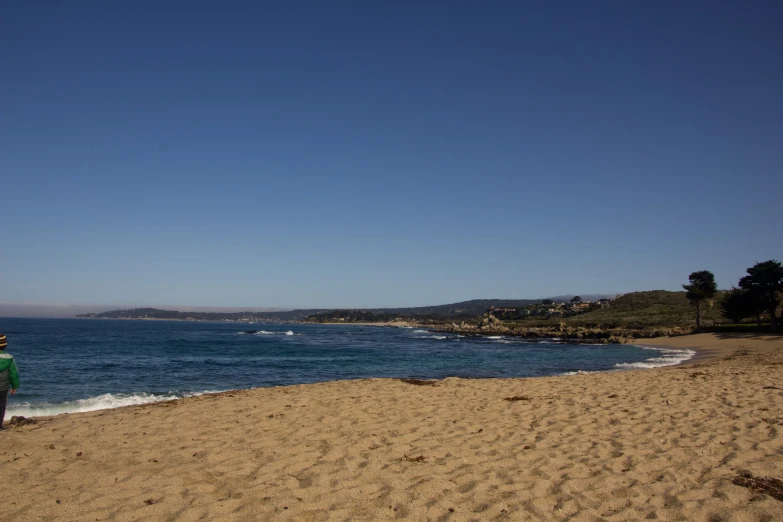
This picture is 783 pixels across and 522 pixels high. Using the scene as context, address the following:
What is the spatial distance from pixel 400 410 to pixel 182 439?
4.24 metres

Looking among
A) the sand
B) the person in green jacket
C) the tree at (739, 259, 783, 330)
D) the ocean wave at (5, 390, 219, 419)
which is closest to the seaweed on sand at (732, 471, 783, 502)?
the sand

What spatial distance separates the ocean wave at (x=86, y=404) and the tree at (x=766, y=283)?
49463mm

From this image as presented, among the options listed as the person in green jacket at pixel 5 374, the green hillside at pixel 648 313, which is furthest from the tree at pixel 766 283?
the person in green jacket at pixel 5 374

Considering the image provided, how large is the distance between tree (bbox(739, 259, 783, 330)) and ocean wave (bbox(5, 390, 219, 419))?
49.5m

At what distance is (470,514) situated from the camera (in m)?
4.95

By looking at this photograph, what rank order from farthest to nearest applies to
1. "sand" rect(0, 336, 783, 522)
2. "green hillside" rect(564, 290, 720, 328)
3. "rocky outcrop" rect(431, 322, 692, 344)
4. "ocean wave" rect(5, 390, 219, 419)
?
"green hillside" rect(564, 290, 720, 328), "rocky outcrop" rect(431, 322, 692, 344), "ocean wave" rect(5, 390, 219, 419), "sand" rect(0, 336, 783, 522)

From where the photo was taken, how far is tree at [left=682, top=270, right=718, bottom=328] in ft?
179

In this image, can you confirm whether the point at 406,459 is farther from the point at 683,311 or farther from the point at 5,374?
the point at 683,311

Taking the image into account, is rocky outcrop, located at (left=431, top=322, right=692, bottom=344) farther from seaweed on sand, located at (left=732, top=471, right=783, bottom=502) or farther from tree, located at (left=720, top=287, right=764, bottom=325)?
seaweed on sand, located at (left=732, top=471, right=783, bottom=502)

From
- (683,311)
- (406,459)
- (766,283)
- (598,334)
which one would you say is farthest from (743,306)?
(406,459)

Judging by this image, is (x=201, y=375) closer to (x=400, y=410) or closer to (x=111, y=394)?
(x=111, y=394)

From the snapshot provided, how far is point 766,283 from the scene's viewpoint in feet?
144

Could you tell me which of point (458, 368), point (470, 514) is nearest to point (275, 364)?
point (458, 368)

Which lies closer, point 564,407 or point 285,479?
point 285,479
